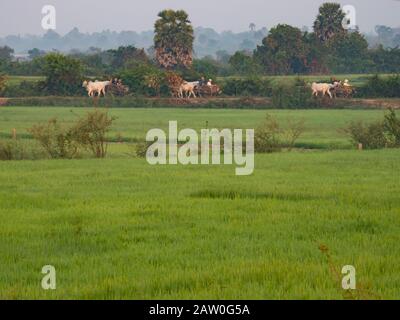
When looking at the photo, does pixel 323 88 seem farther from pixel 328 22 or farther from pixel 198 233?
pixel 198 233

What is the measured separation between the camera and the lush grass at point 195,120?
104ft

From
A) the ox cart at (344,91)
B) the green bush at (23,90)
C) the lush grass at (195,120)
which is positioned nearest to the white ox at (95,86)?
the lush grass at (195,120)

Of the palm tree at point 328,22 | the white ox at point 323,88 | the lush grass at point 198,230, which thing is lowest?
the lush grass at point 198,230

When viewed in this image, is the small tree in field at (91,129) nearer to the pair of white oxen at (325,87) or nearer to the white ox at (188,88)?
the pair of white oxen at (325,87)

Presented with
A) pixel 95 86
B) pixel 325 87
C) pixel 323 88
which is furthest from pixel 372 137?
pixel 95 86

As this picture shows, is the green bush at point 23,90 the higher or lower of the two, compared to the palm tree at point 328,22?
lower

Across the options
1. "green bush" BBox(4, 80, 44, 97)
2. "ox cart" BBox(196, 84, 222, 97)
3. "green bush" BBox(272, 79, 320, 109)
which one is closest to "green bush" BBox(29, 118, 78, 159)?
"green bush" BBox(272, 79, 320, 109)

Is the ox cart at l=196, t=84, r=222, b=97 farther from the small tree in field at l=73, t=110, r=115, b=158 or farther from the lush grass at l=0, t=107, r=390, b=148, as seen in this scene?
the small tree in field at l=73, t=110, r=115, b=158

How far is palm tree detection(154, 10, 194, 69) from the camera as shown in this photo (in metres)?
65.3

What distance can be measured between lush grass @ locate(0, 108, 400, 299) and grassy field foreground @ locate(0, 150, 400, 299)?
0.06ft

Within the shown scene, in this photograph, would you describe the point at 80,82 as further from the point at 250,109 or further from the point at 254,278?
the point at 254,278

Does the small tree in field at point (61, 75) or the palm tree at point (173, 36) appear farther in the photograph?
the palm tree at point (173, 36)

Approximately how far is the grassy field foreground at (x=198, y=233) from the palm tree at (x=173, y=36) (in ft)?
157

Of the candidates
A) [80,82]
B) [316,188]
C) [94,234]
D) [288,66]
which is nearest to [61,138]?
[316,188]
